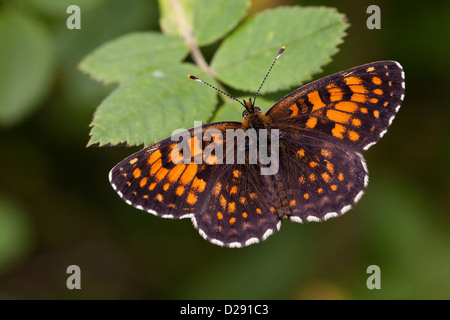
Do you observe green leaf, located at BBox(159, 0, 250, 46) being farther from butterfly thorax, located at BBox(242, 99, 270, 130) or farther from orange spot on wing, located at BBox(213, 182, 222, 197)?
orange spot on wing, located at BBox(213, 182, 222, 197)

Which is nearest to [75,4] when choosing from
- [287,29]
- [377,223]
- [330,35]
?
[287,29]

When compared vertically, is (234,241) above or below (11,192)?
below

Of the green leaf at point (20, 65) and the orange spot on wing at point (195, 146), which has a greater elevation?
the green leaf at point (20, 65)

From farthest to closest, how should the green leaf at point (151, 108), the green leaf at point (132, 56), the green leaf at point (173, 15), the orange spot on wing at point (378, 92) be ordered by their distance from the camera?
the green leaf at point (173, 15) < the green leaf at point (132, 56) < the orange spot on wing at point (378, 92) < the green leaf at point (151, 108)

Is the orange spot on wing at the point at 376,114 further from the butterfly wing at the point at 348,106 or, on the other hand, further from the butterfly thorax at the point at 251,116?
the butterfly thorax at the point at 251,116

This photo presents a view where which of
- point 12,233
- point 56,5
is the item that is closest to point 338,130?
point 56,5

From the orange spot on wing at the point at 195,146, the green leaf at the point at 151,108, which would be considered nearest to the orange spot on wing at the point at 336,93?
the green leaf at the point at 151,108

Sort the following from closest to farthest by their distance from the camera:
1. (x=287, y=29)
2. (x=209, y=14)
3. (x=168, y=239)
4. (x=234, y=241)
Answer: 1. (x=234, y=241)
2. (x=287, y=29)
3. (x=209, y=14)
4. (x=168, y=239)

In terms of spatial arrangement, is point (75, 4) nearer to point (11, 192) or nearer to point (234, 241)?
point (11, 192)
